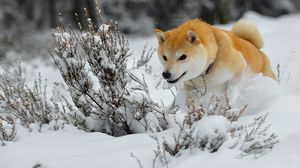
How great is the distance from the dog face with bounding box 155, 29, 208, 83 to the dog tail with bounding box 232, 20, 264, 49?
125 centimetres

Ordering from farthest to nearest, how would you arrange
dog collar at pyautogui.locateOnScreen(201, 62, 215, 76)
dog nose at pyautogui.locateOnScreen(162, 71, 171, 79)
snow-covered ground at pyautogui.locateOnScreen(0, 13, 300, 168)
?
1. dog collar at pyautogui.locateOnScreen(201, 62, 215, 76)
2. dog nose at pyautogui.locateOnScreen(162, 71, 171, 79)
3. snow-covered ground at pyautogui.locateOnScreen(0, 13, 300, 168)

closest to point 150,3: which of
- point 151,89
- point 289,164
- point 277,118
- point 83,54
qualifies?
point 151,89

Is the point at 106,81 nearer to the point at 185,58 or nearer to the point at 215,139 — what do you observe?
the point at 185,58

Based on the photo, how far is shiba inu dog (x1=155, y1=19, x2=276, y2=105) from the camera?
4.43m

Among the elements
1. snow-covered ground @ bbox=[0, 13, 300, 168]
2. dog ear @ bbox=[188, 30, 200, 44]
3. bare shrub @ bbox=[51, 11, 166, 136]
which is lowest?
snow-covered ground @ bbox=[0, 13, 300, 168]

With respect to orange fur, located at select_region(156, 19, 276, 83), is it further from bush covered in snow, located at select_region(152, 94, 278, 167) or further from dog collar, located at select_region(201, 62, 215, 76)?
bush covered in snow, located at select_region(152, 94, 278, 167)

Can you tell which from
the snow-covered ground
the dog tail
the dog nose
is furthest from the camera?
the dog tail

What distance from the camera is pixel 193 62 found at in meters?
4.43

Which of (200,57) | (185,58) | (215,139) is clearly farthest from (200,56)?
(215,139)

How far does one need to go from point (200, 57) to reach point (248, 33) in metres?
1.35

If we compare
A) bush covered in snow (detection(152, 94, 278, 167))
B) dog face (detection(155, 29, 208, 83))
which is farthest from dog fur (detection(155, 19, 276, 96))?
bush covered in snow (detection(152, 94, 278, 167))

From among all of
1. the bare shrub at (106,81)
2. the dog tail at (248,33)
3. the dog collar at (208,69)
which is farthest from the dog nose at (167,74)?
the dog tail at (248,33)

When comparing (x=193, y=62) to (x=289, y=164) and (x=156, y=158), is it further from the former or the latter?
(x=289, y=164)

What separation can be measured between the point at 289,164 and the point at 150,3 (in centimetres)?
1006
